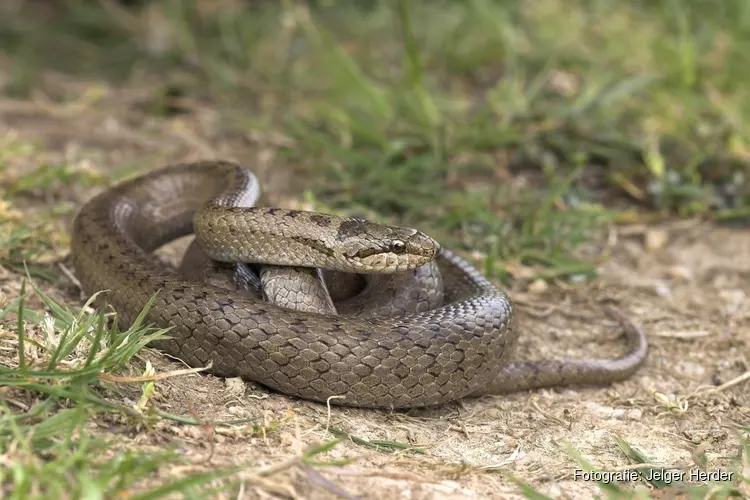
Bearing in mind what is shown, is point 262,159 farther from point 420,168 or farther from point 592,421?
point 592,421

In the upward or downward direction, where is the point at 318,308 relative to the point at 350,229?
downward

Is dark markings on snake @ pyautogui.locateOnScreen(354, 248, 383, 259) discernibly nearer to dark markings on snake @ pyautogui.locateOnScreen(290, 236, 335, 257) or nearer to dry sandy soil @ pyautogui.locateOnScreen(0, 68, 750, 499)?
dark markings on snake @ pyautogui.locateOnScreen(290, 236, 335, 257)

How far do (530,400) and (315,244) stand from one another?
1.43 meters

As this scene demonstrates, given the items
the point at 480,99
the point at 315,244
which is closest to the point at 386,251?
the point at 315,244

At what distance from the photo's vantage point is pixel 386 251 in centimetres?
450

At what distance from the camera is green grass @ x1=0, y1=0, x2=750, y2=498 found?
4.13m

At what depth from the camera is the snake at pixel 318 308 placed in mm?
4113

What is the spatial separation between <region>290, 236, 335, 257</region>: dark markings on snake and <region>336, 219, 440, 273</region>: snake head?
77 mm

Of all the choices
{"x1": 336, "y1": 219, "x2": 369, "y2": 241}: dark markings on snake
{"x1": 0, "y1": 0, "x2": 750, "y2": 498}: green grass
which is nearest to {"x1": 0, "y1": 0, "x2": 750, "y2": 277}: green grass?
{"x1": 0, "y1": 0, "x2": 750, "y2": 498}: green grass

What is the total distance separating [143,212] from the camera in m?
5.45

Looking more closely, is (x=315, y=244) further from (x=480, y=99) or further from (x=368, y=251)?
(x=480, y=99)

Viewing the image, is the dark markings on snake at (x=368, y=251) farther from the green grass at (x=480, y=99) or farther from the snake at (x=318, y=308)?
the green grass at (x=480, y=99)

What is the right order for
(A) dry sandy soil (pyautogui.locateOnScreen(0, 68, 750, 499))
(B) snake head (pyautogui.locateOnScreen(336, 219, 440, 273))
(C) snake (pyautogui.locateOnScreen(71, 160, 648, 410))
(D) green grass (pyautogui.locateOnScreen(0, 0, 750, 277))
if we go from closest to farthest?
(A) dry sandy soil (pyautogui.locateOnScreen(0, 68, 750, 499)), (C) snake (pyautogui.locateOnScreen(71, 160, 648, 410)), (B) snake head (pyautogui.locateOnScreen(336, 219, 440, 273)), (D) green grass (pyautogui.locateOnScreen(0, 0, 750, 277))

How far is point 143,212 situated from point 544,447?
2.86 metres
